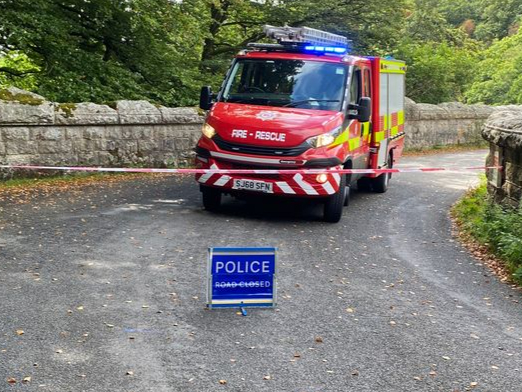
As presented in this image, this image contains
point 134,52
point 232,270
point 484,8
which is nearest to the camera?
point 232,270

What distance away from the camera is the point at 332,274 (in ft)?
23.6

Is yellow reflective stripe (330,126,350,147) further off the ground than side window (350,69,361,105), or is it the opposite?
side window (350,69,361,105)

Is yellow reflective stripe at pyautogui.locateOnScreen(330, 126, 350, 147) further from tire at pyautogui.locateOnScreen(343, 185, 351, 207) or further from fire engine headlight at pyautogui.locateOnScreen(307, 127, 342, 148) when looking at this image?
tire at pyautogui.locateOnScreen(343, 185, 351, 207)

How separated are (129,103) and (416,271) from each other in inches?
329

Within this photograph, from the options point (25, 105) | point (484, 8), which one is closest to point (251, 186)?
point (25, 105)

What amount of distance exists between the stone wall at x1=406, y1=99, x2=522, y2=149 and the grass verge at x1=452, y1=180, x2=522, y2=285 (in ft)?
39.6

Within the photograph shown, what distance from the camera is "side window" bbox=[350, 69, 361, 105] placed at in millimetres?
10795

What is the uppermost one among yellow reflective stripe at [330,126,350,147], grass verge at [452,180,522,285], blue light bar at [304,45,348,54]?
blue light bar at [304,45,348,54]

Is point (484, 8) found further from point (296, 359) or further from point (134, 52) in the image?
point (296, 359)

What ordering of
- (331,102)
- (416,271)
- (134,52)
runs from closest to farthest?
(416,271) → (331,102) → (134,52)

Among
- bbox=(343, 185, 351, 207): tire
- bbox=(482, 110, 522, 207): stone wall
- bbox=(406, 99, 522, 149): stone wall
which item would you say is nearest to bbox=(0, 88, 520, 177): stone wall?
bbox=(343, 185, 351, 207): tire

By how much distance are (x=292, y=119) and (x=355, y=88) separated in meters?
1.72

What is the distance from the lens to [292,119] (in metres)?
9.74

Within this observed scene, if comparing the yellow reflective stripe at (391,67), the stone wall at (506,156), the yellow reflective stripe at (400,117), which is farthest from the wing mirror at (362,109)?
the yellow reflective stripe at (400,117)
